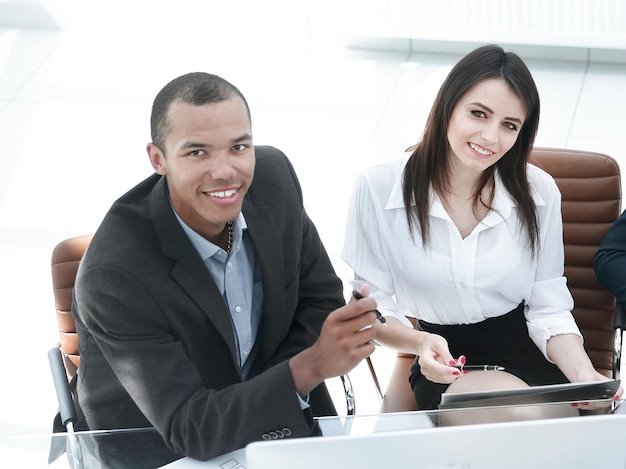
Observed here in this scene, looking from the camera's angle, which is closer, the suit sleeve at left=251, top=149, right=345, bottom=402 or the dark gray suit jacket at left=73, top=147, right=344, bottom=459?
the dark gray suit jacket at left=73, top=147, right=344, bottom=459

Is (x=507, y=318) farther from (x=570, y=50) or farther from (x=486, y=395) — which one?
(x=570, y=50)

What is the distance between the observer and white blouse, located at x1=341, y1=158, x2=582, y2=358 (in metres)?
2.46

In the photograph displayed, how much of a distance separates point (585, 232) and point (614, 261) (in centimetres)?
16

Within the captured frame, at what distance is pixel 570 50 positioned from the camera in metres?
5.38

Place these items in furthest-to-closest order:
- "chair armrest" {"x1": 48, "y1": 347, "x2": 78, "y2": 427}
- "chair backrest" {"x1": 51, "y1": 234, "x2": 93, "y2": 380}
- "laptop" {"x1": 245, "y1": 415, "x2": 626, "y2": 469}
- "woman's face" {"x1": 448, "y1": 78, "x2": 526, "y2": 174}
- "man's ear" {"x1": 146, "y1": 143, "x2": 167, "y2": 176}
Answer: "chair backrest" {"x1": 51, "y1": 234, "x2": 93, "y2": 380}
"woman's face" {"x1": 448, "y1": 78, "x2": 526, "y2": 174}
"chair armrest" {"x1": 48, "y1": 347, "x2": 78, "y2": 427}
"man's ear" {"x1": 146, "y1": 143, "x2": 167, "y2": 176}
"laptop" {"x1": 245, "y1": 415, "x2": 626, "y2": 469}

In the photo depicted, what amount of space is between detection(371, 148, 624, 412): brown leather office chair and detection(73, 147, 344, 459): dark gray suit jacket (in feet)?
1.84

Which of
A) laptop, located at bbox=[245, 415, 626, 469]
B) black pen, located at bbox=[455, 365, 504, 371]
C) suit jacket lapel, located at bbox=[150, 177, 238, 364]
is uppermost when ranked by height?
suit jacket lapel, located at bbox=[150, 177, 238, 364]

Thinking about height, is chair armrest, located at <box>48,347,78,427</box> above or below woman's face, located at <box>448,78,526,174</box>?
below

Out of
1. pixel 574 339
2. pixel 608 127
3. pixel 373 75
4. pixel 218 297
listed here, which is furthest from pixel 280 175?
pixel 373 75

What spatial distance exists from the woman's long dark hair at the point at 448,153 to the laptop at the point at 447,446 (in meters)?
0.98

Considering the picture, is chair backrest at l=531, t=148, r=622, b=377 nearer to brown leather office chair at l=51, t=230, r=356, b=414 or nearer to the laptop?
brown leather office chair at l=51, t=230, r=356, b=414

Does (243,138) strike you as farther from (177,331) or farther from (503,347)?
(503,347)

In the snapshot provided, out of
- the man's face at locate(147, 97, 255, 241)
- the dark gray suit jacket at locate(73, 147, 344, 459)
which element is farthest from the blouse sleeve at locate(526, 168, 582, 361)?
the man's face at locate(147, 97, 255, 241)

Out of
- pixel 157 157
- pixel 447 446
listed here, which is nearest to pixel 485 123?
pixel 157 157
